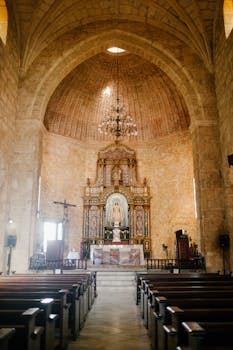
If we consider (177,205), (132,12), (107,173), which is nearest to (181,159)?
(177,205)

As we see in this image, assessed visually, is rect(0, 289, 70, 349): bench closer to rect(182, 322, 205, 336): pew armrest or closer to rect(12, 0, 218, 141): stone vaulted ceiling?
rect(182, 322, 205, 336): pew armrest

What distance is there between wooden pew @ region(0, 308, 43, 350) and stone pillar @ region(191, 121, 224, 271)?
1045cm

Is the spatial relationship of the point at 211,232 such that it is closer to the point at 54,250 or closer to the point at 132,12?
the point at 54,250

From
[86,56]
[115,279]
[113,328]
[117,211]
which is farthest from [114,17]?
[113,328]

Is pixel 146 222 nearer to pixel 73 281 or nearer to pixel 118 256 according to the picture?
pixel 118 256

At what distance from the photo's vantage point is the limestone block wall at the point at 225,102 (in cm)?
1198

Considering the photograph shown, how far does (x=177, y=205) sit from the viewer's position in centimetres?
1895

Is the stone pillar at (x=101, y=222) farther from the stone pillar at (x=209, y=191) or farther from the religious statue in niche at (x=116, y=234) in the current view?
the stone pillar at (x=209, y=191)

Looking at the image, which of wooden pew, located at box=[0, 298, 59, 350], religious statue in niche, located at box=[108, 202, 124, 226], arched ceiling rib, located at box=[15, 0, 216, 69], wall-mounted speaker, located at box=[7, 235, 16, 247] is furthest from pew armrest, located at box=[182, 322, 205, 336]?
religious statue in niche, located at box=[108, 202, 124, 226]

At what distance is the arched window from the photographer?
12.5 metres

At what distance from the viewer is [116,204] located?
2023 cm

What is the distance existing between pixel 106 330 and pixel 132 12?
1385cm

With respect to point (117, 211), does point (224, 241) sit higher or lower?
lower

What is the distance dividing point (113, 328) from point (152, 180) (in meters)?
14.8
